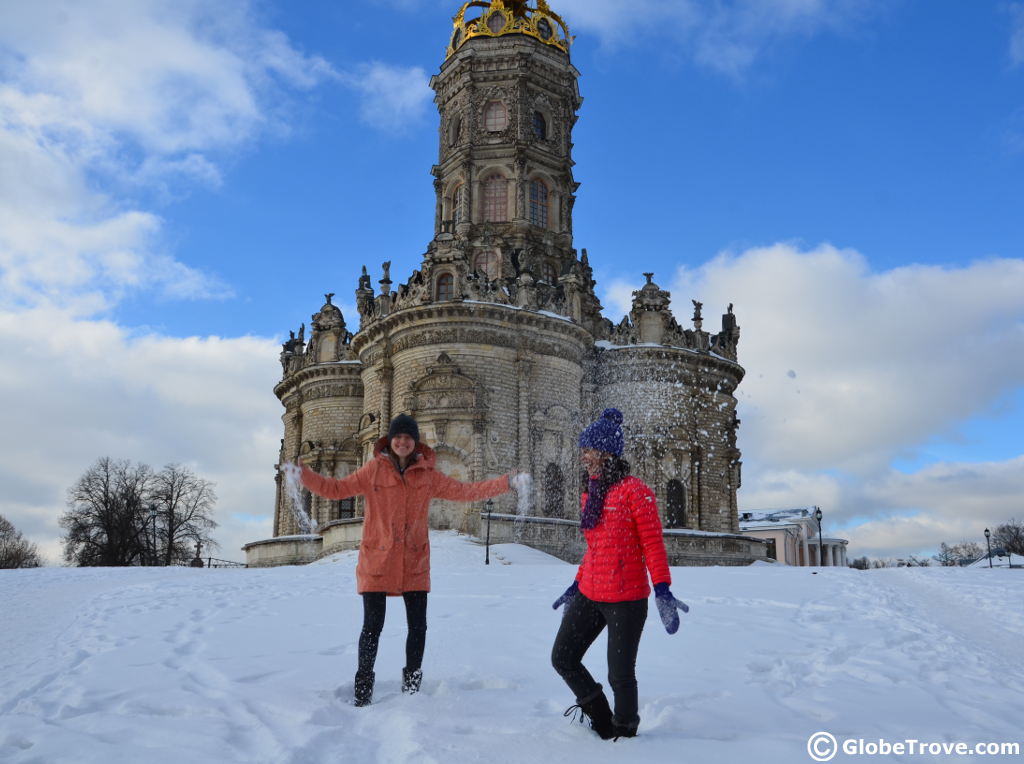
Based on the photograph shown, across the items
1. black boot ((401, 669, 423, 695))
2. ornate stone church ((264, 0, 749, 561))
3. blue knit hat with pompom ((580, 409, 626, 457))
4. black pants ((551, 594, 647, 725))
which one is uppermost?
ornate stone church ((264, 0, 749, 561))

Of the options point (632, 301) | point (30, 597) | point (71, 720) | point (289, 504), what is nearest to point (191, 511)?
point (289, 504)

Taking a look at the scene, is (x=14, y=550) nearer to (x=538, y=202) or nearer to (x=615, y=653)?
(x=538, y=202)

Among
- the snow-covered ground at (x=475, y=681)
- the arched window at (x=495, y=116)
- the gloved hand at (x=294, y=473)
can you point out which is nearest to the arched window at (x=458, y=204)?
the arched window at (x=495, y=116)

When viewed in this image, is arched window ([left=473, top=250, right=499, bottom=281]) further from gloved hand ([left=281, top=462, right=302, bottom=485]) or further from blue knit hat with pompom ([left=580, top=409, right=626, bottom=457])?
blue knit hat with pompom ([left=580, top=409, right=626, bottom=457])

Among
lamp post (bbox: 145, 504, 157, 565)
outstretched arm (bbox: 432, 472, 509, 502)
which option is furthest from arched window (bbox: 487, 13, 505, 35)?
outstretched arm (bbox: 432, 472, 509, 502)

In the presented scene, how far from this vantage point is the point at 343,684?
6730mm

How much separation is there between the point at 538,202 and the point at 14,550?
168 ft

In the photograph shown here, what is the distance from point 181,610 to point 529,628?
497cm

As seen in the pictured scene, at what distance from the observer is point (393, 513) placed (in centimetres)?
668

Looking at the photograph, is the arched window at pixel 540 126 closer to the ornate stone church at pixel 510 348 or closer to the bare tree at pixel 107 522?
the ornate stone church at pixel 510 348

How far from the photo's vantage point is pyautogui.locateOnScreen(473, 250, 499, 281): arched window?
36.8 metres

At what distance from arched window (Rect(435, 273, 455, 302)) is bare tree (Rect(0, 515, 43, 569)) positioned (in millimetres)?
47675

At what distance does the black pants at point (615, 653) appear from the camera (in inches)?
216

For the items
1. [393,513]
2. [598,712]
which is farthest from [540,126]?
[598,712]
